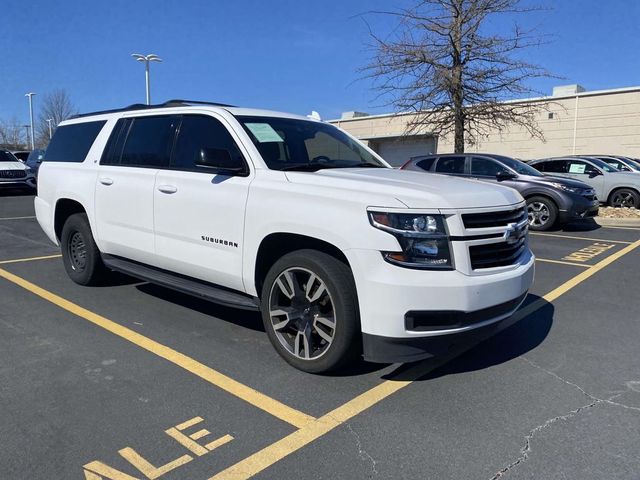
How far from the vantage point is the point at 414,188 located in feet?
11.3

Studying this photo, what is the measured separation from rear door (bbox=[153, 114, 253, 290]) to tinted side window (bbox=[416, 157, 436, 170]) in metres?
8.57

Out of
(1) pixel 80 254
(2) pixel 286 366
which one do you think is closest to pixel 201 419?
(2) pixel 286 366

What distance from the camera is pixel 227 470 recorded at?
2611mm

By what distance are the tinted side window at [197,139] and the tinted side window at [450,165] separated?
8.44m

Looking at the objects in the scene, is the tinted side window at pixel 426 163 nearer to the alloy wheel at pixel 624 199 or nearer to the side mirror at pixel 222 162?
the alloy wheel at pixel 624 199

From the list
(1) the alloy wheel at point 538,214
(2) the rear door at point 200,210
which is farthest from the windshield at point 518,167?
(2) the rear door at point 200,210

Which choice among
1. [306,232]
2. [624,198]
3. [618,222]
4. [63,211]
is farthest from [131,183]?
[624,198]

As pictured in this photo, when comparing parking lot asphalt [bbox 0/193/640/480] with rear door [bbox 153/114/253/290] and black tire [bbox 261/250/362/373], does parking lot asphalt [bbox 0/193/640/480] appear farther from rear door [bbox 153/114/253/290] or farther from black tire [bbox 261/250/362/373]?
rear door [bbox 153/114/253/290]

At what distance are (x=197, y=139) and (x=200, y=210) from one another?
0.72 m

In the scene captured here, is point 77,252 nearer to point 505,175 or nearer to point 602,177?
point 505,175

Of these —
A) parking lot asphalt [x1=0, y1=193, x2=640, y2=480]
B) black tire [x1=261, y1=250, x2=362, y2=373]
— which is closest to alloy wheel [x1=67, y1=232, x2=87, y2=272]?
parking lot asphalt [x1=0, y1=193, x2=640, y2=480]

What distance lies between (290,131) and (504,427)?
115 inches

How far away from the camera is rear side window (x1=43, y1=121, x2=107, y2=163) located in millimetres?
5852

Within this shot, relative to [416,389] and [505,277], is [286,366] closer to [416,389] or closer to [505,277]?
[416,389]
